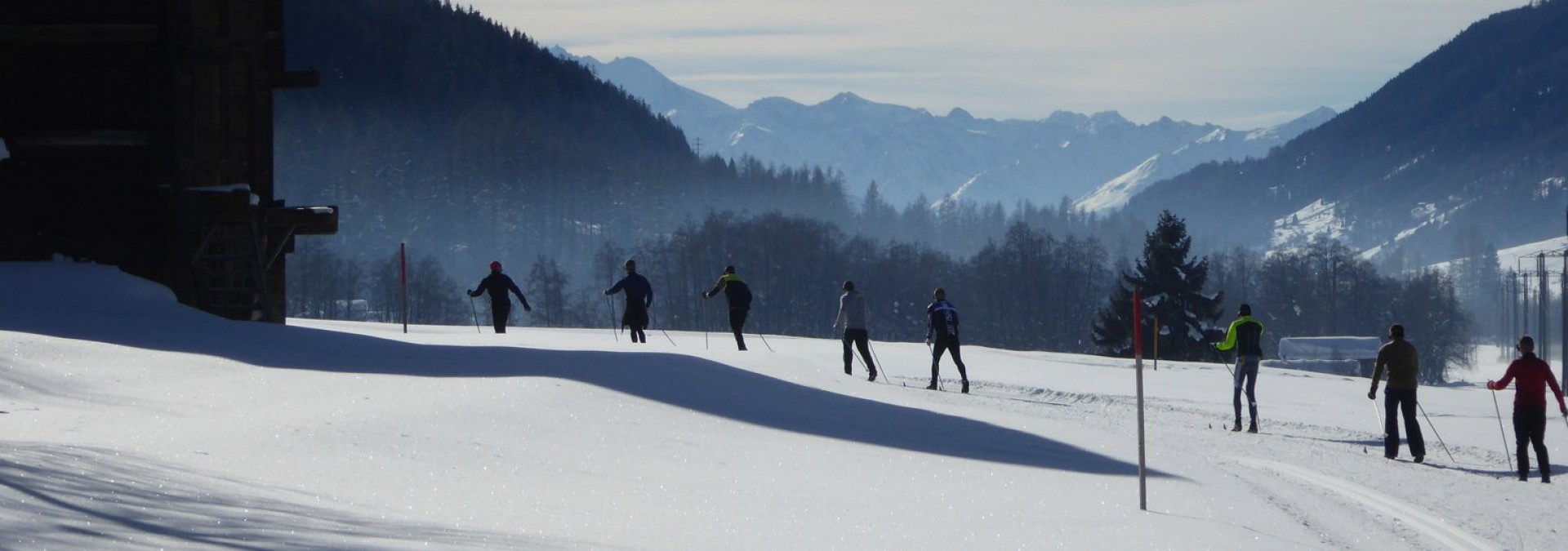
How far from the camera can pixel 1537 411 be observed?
563 inches

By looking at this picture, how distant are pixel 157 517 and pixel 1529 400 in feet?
41.2

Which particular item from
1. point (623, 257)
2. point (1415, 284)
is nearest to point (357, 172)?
point (623, 257)

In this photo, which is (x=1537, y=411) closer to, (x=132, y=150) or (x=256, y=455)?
(x=256, y=455)

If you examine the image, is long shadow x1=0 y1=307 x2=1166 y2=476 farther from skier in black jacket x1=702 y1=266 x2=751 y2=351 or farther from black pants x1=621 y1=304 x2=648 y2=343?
black pants x1=621 y1=304 x2=648 y2=343

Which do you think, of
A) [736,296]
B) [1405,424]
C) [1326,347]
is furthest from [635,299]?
[1326,347]

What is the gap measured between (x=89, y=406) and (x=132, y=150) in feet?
33.9

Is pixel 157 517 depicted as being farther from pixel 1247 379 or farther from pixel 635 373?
pixel 1247 379

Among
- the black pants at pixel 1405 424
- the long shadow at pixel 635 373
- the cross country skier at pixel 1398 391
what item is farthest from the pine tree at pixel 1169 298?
the long shadow at pixel 635 373

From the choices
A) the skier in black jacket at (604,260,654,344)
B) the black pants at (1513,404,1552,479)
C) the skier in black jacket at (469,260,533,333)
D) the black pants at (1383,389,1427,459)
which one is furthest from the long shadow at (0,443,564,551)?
the skier in black jacket at (469,260,533,333)

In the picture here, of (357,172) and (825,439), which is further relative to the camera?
(357,172)

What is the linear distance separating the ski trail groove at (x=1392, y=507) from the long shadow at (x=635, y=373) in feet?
5.02

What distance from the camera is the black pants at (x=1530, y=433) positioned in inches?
546

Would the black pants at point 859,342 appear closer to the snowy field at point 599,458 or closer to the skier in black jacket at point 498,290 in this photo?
the snowy field at point 599,458

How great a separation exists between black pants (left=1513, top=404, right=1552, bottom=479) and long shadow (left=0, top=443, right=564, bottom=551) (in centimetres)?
1033
